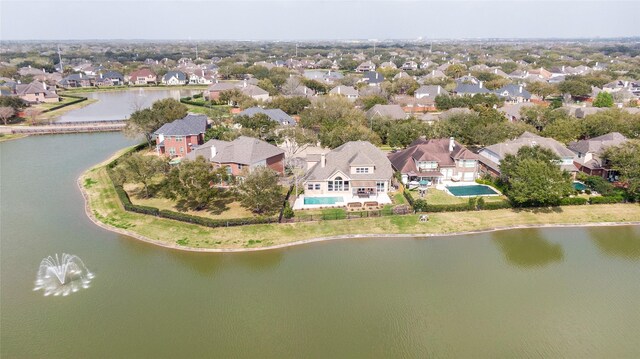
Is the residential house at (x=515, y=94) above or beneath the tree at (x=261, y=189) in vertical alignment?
above

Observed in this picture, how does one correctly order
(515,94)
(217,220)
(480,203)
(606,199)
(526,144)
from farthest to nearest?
1. (515,94)
2. (526,144)
3. (606,199)
4. (480,203)
5. (217,220)

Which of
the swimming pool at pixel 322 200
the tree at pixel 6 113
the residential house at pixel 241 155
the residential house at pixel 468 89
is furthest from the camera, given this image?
the residential house at pixel 468 89

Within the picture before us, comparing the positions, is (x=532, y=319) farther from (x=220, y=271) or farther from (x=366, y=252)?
(x=220, y=271)

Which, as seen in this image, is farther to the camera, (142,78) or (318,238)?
(142,78)

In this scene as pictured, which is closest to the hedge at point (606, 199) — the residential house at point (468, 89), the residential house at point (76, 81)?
the residential house at point (468, 89)

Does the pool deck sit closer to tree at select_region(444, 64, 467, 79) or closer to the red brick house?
tree at select_region(444, 64, 467, 79)

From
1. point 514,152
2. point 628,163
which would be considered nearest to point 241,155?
point 514,152

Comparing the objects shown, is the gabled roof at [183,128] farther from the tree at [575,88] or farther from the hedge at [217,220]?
the tree at [575,88]

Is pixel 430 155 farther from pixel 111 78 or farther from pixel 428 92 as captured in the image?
pixel 111 78
